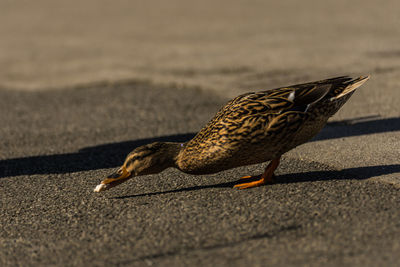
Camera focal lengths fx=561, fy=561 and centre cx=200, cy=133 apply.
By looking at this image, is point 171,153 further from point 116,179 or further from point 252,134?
point 252,134

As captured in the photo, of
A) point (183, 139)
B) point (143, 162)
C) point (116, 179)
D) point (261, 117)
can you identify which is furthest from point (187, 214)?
point (183, 139)

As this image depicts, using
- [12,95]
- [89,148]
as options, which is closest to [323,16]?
[12,95]

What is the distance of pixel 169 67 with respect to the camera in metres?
11.8

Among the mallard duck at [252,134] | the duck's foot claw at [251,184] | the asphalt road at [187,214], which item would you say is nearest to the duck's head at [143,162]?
the mallard duck at [252,134]

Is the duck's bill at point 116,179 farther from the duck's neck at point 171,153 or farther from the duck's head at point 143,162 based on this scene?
the duck's neck at point 171,153

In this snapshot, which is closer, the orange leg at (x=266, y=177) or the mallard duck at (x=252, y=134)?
the mallard duck at (x=252, y=134)

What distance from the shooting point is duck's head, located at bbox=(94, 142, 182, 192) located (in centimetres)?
493

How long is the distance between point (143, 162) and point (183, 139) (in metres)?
2.10

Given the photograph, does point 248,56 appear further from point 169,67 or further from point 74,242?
point 74,242

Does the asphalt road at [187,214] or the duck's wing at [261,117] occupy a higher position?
the duck's wing at [261,117]

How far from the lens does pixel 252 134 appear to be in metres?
4.75

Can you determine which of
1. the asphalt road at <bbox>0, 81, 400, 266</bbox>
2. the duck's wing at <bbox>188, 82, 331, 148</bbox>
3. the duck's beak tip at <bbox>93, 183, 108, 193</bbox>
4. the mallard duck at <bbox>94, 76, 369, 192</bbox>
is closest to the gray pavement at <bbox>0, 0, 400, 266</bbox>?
the asphalt road at <bbox>0, 81, 400, 266</bbox>

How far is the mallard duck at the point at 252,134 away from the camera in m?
4.78

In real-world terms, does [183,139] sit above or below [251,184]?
below
